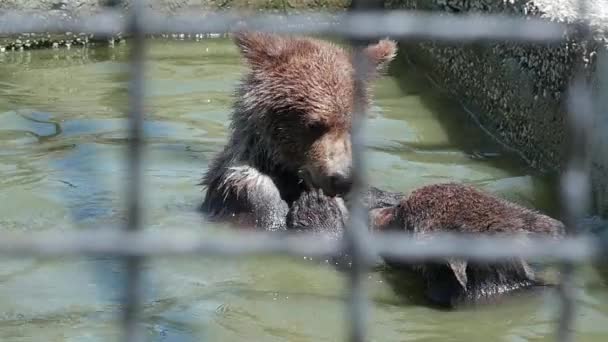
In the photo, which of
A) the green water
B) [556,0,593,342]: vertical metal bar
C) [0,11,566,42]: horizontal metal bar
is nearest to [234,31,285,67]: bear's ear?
the green water

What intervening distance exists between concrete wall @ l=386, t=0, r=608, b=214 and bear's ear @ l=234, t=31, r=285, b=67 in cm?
136

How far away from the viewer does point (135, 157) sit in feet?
6.24

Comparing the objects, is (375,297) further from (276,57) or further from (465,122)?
(465,122)

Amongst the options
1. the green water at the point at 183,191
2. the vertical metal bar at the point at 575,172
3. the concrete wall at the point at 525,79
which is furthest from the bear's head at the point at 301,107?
the vertical metal bar at the point at 575,172

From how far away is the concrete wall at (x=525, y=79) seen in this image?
580 centimetres

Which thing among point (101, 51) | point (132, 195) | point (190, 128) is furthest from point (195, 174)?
point (132, 195)

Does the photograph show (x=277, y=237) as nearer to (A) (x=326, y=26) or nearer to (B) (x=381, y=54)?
(A) (x=326, y=26)

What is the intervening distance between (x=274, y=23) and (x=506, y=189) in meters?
4.63

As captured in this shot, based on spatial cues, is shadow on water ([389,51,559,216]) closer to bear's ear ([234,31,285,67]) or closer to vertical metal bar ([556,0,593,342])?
bear's ear ([234,31,285,67])

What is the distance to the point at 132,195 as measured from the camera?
1.92 m

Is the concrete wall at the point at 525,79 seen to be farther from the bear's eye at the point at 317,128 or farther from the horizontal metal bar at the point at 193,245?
the horizontal metal bar at the point at 193,245

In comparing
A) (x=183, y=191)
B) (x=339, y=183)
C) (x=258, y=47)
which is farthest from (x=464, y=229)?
(x=183, y=191)

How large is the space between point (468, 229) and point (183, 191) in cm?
196

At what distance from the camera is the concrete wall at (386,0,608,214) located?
19.0 feet
